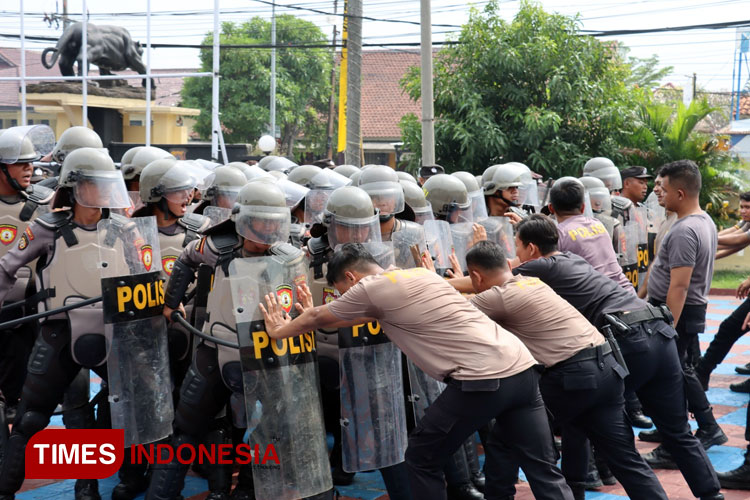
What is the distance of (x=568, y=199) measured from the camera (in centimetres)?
576

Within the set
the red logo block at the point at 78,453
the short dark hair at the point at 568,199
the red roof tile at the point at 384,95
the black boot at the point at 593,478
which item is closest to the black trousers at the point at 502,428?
the black boot at the point at 593,478

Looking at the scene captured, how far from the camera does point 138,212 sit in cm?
552

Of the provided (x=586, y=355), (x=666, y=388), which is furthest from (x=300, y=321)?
(x=666, y=388)

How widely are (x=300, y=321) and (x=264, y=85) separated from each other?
31.5 meters

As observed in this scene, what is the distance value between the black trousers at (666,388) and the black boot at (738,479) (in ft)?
2.86

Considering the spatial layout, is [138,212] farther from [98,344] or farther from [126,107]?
[126,107]

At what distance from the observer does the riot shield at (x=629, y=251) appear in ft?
24.0

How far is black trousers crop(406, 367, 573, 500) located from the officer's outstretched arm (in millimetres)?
565

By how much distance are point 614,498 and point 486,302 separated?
1.91 meters

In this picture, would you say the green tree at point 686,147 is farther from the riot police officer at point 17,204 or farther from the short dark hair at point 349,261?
the short dark hair at point 349,261

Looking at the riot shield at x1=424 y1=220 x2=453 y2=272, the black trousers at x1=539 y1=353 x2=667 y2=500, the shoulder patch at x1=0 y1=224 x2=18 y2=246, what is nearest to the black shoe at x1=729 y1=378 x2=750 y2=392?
the riot shield at x1=424 y1=220 x2=453 y2=272

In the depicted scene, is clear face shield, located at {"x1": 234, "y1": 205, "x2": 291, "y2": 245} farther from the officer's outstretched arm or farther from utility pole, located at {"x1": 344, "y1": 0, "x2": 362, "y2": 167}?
utility pole, located at {"x1": 344, "y1": 0, "x2": 362, "y2": 167}

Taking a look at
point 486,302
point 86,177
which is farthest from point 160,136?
point 486,302

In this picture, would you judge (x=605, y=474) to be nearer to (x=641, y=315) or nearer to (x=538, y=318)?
(x=641, y=315)
